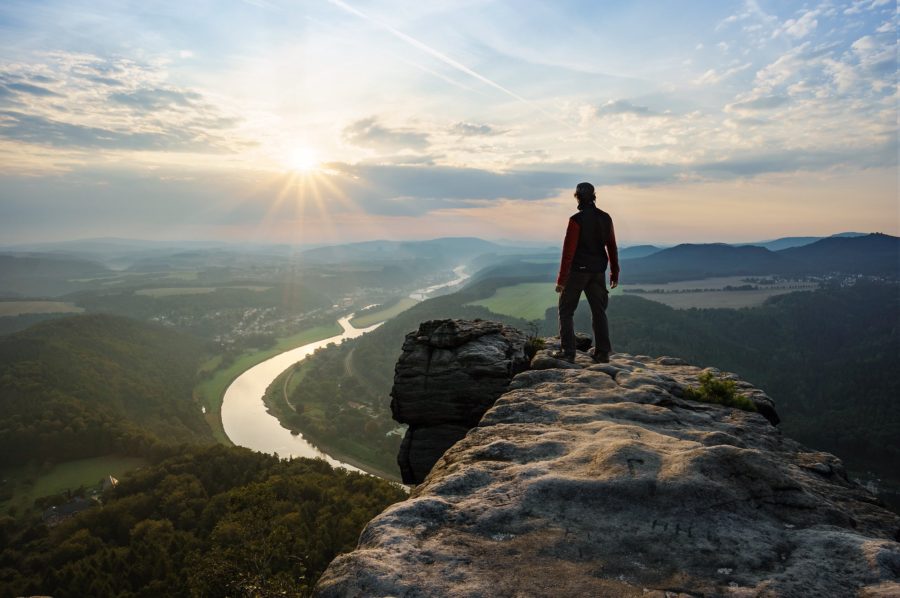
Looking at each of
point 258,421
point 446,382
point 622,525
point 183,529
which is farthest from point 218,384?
point 622,525

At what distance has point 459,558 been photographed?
6.10m

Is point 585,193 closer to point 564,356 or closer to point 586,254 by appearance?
point 586,254

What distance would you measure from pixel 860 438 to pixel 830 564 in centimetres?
17271

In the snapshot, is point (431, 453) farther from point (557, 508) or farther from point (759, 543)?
point (759, 543)

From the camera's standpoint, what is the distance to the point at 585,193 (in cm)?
1445

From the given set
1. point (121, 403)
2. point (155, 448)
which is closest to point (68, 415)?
point (121, 403)

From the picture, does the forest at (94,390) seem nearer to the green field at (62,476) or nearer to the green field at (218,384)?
the green field at (62,476)

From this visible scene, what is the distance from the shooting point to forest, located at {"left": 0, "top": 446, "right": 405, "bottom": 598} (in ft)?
159

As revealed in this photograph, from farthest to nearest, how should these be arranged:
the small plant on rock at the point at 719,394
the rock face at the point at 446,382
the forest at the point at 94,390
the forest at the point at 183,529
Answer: the forest at the point at 94,390 → the forest at the point at 183,529 → the rock face at the point at 446,382 → the small plant on rock at the point at 719,394

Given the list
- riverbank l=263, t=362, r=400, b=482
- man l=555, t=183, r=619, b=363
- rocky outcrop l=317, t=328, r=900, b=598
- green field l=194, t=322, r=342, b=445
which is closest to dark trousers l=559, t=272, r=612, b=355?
man l=555, t=183, r=619, b=363

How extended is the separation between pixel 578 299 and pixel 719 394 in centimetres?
498

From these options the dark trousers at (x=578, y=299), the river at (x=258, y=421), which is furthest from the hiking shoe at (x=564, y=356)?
the river at (x=258, y=421)

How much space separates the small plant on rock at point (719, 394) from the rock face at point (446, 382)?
6362 millimetres

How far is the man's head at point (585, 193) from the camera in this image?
14428 millimetres
